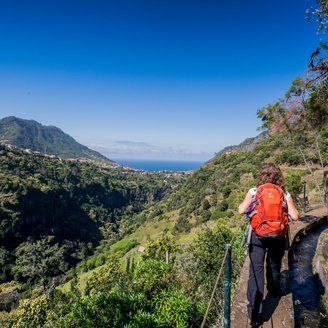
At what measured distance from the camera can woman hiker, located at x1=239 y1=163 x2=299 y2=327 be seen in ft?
10.0

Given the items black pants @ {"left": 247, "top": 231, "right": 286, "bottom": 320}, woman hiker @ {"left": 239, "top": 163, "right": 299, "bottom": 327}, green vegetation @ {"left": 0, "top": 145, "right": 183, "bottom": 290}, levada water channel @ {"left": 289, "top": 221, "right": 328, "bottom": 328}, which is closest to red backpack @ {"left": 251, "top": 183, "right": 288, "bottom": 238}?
woman hiker @ {"left": 239, "top": 163, "right": 299, "bottom": 327}

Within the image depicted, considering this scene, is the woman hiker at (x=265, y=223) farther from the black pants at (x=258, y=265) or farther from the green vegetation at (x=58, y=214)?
the green vegetation at (x=58, y=214)

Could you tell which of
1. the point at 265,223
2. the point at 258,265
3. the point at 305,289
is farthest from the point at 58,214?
the point at 265,223

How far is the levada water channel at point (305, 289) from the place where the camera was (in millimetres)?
4410

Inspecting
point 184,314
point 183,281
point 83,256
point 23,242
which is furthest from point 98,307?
point 23,242

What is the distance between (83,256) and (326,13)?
9358 centimetres

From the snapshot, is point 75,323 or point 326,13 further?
point 75,323

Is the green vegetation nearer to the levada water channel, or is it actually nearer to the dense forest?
the dense forest

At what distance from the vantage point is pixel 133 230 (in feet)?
314

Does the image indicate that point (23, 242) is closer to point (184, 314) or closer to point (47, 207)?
point (47, 207)

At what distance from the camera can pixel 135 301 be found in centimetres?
1296

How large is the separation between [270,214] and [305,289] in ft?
12.9

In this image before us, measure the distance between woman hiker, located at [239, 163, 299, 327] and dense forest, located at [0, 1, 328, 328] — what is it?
0.96 metres

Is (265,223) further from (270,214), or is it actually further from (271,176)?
(271,176)
